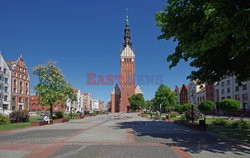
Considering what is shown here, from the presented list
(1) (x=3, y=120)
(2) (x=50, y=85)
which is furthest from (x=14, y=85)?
(1) (x=3, y=120)

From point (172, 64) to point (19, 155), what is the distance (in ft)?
37.6

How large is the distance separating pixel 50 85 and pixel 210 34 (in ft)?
114

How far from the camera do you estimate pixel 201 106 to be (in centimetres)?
5925

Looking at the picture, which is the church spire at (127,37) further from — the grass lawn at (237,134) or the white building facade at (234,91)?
the grass lawn at (237,134)

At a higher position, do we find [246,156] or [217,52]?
[217,52]

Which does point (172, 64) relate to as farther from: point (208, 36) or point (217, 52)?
point (208, 36)

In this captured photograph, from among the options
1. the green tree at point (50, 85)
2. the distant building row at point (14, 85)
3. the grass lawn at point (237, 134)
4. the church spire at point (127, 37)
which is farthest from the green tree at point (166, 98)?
the church spire at point (127, 37)

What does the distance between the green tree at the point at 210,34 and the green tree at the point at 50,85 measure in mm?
27823

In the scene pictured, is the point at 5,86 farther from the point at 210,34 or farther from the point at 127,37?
the point at 127,37

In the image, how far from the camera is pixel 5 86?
7419 cm

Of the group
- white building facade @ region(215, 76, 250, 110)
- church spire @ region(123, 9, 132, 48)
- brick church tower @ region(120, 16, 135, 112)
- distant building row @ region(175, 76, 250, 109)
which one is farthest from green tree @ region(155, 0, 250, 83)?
church spire @ region(123, 9, 132, 48)

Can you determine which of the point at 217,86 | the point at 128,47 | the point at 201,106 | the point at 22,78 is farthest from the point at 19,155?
the point at 128,47

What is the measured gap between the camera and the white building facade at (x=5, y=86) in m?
Result: 71.8

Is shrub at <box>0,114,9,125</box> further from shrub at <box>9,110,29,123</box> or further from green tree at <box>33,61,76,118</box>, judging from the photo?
green tree at <box>33,61,76,118</box>
